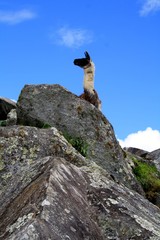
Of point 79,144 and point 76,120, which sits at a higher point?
point 76,120

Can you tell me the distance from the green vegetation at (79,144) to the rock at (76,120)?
0.13 meters

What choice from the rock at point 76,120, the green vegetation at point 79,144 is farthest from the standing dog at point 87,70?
the green vegetation at point 79,144

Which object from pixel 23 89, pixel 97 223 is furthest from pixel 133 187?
pixel 97 223

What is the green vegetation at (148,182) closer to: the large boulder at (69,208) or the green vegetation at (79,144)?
the green vegetation at (79,144)

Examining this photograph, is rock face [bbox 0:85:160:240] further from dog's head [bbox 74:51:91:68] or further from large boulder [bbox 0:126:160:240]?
dog's head [bbox 74:51:91:68]

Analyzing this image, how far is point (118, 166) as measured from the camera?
1648cm

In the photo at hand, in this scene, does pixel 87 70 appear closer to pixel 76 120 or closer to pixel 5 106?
pixel 76 120

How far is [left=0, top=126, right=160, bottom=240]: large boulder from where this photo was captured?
18.5 feet

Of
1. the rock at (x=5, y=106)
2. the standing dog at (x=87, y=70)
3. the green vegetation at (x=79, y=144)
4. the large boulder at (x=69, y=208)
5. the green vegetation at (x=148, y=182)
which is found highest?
the rock at (x=5, y=106)

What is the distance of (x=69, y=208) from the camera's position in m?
6.07

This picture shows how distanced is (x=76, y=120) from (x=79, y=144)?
53.0 inches

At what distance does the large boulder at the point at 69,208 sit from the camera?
18.5ft

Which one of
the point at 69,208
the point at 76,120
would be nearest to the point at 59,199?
the point at 69,208

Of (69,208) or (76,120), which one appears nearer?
(69,208)
